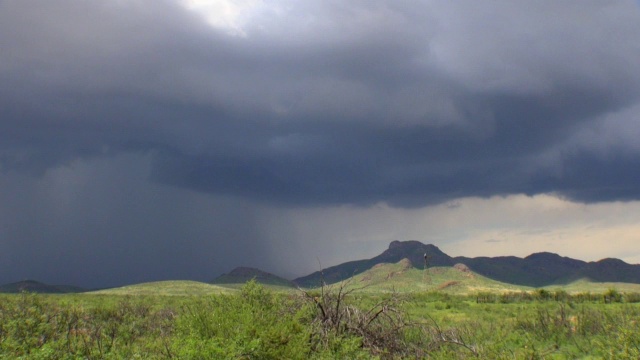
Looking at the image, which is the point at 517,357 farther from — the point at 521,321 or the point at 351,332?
the point at 521,321

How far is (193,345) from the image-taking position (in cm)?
1303

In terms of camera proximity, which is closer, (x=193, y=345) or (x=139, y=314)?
(x=193, y=345)

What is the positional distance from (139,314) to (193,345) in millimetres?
30570

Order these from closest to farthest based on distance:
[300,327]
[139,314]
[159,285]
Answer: [300,327] → [139,314] → [159,285]

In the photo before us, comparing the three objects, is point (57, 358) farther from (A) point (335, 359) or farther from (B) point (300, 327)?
(A) point (335, 359)

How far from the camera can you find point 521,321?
36719 mm

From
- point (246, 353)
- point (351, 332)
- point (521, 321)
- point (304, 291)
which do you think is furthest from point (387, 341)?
point (521, 321)

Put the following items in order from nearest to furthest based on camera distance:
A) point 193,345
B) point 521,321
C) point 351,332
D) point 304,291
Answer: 1. point 193,345
2. point 351,332
3. point 304,291
4. point 521,321

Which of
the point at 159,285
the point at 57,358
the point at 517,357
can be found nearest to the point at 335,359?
the point at 517,357

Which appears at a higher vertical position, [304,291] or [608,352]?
[304,291]

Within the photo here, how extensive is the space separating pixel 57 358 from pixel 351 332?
8.85 meters

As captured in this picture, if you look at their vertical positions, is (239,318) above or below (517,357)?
above

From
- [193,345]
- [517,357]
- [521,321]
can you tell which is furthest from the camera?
[521,321]

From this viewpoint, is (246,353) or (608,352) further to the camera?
(608,352)
